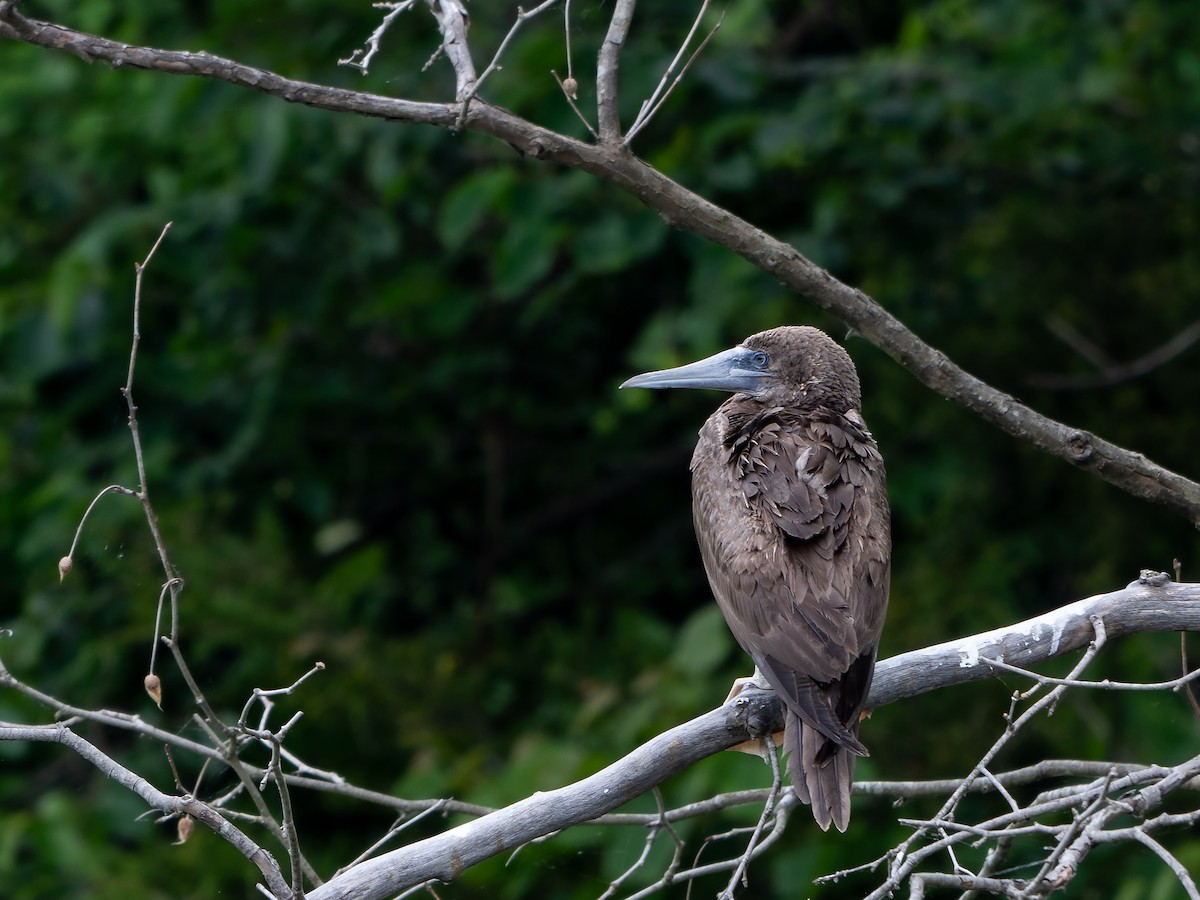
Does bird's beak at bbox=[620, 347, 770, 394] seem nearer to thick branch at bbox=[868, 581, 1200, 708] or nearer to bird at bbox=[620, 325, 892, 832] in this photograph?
bird at bbox=[620, 325, 892, 832]

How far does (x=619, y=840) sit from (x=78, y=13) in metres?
3.88

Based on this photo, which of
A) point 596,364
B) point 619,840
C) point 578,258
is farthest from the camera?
point 596,364

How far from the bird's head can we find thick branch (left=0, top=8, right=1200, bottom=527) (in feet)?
3.25

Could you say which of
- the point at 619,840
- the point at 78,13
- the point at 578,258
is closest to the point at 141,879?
the point at 619,840

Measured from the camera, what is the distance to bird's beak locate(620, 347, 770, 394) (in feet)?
12.3

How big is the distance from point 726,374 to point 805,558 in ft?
3.10

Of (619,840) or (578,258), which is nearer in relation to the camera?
(619,840)

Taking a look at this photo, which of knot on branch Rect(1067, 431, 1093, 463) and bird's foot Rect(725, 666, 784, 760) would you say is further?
bird's foot Rect(725, 666, 784, 760)

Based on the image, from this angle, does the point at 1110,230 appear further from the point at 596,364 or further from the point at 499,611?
the point at 499,611

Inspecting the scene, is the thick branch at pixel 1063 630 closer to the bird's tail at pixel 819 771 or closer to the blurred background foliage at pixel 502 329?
the bird's tail at pixel 819 771

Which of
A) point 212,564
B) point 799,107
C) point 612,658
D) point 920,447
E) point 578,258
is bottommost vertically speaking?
point 612,658

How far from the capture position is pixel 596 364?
5.91 m

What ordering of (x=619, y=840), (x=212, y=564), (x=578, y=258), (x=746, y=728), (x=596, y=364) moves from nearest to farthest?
(x=746, y=728) → (x=619, y=840) → (x=578, y=258) → (x=212, y=564) → (x=596, y=364)

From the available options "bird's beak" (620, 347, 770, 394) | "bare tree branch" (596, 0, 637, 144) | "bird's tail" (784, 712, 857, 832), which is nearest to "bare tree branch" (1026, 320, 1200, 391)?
"bird's beak" (620, 347, 770, 394)
